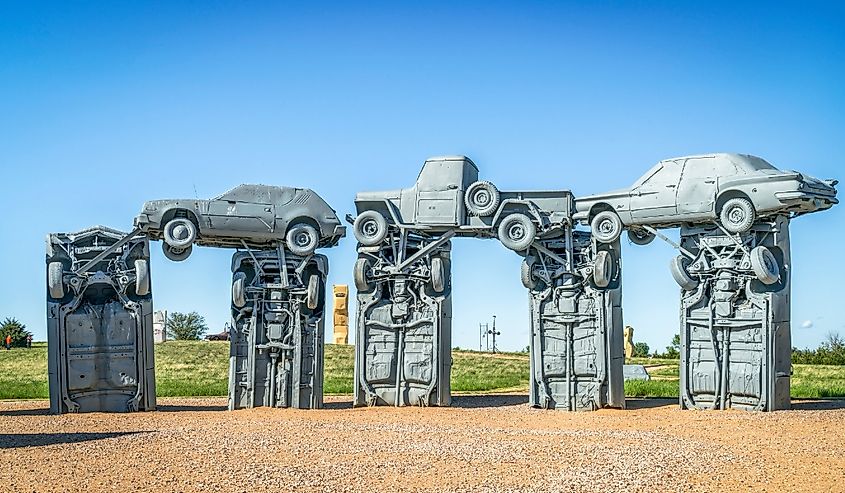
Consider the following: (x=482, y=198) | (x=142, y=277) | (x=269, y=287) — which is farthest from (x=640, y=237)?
(x=142, y=277)

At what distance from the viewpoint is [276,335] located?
23422 millimetres

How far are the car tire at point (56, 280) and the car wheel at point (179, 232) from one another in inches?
93.0

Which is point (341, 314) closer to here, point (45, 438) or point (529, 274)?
point (529, 274)

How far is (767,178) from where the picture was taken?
2117cm

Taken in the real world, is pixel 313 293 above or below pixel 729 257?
below

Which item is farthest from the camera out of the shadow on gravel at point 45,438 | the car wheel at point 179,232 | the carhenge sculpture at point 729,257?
the car wheel at point 179,232

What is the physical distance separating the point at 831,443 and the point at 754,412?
469cm

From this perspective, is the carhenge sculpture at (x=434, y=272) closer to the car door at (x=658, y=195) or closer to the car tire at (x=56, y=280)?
the car door at (x=658, y=195)

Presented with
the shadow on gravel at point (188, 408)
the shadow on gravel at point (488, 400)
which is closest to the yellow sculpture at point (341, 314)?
the shadow on gravel at point (488, 400)

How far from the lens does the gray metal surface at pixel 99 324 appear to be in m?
22.3

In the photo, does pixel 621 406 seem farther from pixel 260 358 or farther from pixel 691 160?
pixel 260 358

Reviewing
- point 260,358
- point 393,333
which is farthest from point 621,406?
point 260,358

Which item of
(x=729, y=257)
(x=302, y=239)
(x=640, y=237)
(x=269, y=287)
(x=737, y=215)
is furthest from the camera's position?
(x=640, y=237)

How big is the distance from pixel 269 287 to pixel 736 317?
1047cm
